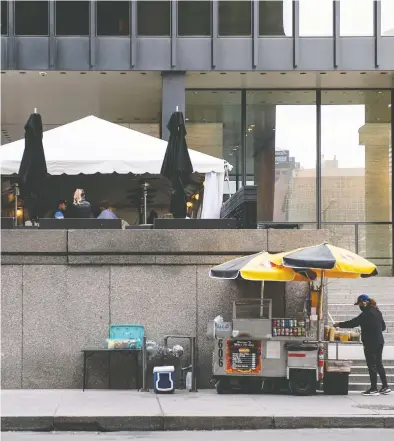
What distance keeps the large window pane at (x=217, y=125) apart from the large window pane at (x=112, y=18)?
12.7 ft

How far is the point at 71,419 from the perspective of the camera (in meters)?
12.9

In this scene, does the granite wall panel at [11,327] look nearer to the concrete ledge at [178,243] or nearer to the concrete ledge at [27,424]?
the concrete ledge at [178,243]

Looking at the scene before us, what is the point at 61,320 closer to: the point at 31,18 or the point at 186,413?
the point at 186,413

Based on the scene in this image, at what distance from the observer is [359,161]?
107 feet

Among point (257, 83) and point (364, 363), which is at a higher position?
point (257, 83)

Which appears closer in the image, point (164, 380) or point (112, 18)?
point (164, 380)

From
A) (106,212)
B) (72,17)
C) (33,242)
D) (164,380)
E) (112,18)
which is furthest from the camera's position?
(112,18)

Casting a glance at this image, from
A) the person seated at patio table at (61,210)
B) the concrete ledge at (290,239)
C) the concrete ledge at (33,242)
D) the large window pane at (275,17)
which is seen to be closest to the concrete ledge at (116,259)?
the concrete ledge at (33,242)

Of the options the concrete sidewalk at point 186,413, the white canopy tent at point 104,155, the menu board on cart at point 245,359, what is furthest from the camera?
the white canopy tent at point 104,155

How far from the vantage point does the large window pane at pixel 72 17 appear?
29.8 meters

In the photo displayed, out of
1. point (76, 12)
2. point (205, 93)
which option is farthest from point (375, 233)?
point (76, 12)

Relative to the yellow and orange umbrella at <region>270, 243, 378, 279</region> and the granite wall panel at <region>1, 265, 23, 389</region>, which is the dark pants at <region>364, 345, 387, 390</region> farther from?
the granite wall panel at <region>1, 265, 23, 389</region>

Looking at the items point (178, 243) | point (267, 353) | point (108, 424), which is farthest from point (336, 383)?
point (108, 424)

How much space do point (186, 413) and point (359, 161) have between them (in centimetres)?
2070
